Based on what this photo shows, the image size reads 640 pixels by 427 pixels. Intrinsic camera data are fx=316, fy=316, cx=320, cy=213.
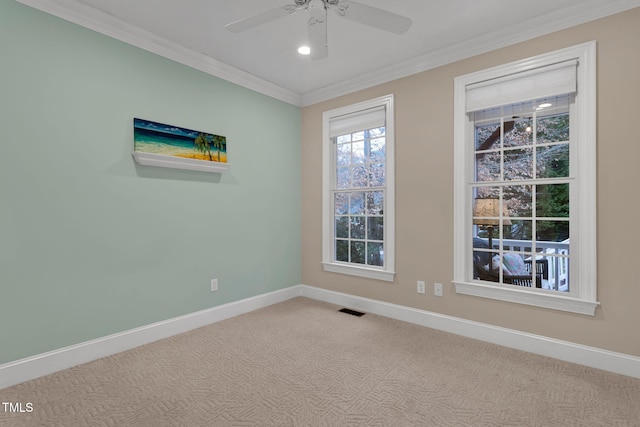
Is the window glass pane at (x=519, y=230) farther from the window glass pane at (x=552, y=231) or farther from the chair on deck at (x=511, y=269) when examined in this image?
the chair on deck at (x=511, y=269)

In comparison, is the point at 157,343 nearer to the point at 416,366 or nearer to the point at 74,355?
the point at 74,355

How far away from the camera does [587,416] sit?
72.0 inches

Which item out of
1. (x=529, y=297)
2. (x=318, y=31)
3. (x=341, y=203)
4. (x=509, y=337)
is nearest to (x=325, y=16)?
(x=318, y=31)

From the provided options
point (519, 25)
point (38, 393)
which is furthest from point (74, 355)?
point (519, 25)

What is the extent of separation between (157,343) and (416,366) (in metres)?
2.22

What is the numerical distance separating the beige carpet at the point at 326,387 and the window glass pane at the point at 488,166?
1515mm

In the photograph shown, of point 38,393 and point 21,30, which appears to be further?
point 21,30

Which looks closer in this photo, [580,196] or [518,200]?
[580,196]

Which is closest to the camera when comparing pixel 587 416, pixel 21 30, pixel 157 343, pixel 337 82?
pixel 587 416

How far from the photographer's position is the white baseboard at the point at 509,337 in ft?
7.54

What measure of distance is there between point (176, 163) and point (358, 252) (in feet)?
7.42

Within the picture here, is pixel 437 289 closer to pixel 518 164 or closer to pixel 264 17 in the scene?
pixel 518 164

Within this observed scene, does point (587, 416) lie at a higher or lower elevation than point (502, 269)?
lower

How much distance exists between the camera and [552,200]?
265 cm
